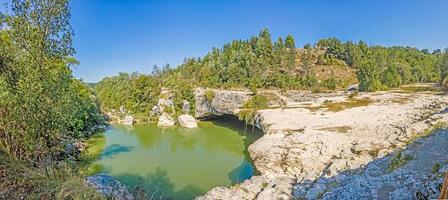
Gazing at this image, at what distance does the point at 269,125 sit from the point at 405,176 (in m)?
20.7

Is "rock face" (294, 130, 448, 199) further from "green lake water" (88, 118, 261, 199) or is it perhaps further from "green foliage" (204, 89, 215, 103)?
"green foliage" (204, 89, 215, 103)

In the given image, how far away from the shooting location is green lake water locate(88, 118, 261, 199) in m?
22.3

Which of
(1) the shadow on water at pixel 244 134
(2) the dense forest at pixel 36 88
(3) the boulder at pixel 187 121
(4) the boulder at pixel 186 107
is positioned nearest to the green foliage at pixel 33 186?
(2) the dense forest at pixel 36 88

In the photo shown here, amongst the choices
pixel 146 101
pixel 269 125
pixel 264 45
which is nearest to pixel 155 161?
pixel 269 125

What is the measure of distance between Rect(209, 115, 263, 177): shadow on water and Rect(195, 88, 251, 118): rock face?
8.60ft

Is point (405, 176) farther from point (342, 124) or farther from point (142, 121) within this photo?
point (142, 121)

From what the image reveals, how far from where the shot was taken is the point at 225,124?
5594 cm

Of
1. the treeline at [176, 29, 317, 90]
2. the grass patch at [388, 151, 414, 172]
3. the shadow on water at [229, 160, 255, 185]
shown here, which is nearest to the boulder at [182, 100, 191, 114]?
the treeline at [176, 29, 317, 90]

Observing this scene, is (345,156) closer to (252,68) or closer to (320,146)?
(320,146)

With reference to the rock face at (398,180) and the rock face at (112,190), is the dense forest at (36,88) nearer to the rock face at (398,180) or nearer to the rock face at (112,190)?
the rock face at (112,190)

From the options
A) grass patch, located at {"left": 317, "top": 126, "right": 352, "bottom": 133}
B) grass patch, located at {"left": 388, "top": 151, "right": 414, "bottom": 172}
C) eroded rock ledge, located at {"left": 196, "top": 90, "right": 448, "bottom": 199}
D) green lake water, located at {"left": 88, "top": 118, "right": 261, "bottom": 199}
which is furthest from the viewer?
grass patch, located at {"left": 317, "top": 126, "right": 352, "bottom": 133}

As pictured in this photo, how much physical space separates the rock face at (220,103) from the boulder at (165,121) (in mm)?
5489

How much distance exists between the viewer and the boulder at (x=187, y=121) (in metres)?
54.0

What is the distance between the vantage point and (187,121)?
54.8 metres
